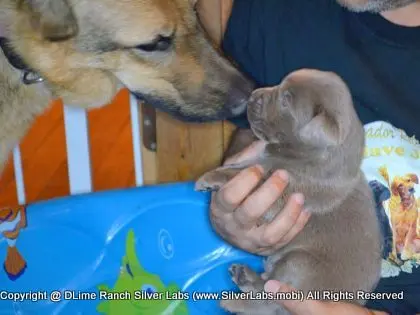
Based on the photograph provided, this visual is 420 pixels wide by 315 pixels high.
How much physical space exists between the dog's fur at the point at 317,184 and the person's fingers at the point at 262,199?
3 centimetres

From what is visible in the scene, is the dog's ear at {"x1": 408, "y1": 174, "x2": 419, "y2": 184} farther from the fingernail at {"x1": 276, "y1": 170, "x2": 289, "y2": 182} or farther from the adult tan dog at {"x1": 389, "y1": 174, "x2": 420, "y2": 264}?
the fingernail at {"x1": 276, "y1": 170, "x2": 289, "y2": 182}

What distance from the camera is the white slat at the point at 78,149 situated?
1.97m

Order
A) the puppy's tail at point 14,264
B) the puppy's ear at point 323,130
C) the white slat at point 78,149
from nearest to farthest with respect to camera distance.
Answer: the puppy's ear at point 323,130 < the puppy's tail at point 14,264 < the white slat at point 78,149

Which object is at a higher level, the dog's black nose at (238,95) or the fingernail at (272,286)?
the dog's black nose at (238,95)

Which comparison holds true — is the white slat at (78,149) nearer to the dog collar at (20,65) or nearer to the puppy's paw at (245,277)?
the dog collar at (20,65)

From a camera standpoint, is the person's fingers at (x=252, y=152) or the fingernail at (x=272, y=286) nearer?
the fingernail at (x=272, y=286)

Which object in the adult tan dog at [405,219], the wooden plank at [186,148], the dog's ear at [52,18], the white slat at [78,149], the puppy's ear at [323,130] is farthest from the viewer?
the wooden plank at [186,148]

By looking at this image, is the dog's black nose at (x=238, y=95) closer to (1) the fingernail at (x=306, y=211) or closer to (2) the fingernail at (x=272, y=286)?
(1) the fingernail at (x=306, y=211)

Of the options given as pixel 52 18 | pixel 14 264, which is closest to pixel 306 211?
pixel 52 18

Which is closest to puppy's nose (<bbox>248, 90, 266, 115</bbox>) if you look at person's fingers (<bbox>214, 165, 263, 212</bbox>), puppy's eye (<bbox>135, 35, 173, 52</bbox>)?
person's fingers (<bbox>214, 165, 263, 212</bbox>)

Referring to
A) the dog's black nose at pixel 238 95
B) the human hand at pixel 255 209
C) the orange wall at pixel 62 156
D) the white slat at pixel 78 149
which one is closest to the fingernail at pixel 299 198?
the human hand at pixel 255 209

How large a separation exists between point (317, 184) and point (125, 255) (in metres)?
0.61

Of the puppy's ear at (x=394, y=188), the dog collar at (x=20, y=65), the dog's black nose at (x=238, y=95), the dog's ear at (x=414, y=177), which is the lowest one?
the puppy's ear at (x=394, y=188)

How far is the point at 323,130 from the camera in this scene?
3.78 feet
